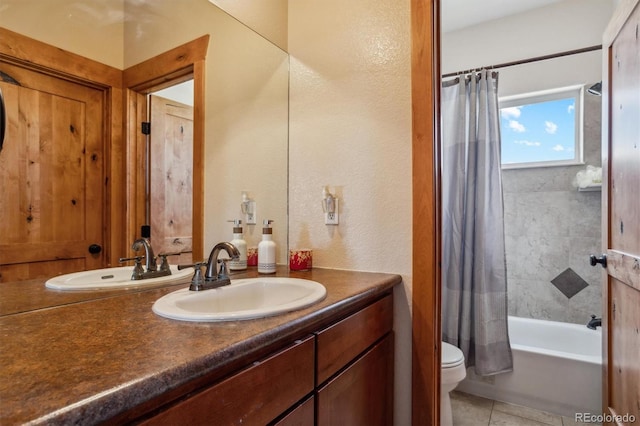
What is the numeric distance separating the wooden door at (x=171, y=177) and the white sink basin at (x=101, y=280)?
12 cm

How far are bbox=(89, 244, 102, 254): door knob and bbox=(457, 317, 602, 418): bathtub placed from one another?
2282 millimetres

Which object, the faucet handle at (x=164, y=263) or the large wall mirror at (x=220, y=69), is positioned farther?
the faucet handle at (x=164, y=263)

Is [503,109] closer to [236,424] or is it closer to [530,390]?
[530,390]

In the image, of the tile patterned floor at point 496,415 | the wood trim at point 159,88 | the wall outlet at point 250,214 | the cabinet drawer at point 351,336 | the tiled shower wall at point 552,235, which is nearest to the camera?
the cabinet drawer at point 351,336

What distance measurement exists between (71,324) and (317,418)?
0.61 m

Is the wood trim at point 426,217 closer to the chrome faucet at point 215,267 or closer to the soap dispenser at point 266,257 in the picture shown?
the soap dispenser at point 266,257

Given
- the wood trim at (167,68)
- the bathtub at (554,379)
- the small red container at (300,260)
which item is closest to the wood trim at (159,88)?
the wood trim at (167,68)

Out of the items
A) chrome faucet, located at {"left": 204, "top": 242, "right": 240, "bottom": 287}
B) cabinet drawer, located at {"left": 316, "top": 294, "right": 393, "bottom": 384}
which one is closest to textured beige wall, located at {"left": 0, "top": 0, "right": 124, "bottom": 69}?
chrome faucet, located at {"left": 204, "top": 242, "right": 240, "bottom": 287}

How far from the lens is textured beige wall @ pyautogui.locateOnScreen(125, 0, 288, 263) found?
1.16 meters

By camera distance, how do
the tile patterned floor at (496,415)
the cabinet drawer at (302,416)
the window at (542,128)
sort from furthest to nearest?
the window at (542,128) < the tile patterned floor at (496,415) < the cabinet drawer at (302,416)

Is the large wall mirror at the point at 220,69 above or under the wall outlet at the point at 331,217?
above

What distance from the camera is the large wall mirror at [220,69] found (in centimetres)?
92

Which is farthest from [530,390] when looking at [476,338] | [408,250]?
[408,250]

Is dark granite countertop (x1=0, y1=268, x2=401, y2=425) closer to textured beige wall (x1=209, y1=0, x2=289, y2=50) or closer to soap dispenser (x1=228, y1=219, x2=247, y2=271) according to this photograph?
soap dispenser (x1=228, y1=219, x2=247, y2=271)
